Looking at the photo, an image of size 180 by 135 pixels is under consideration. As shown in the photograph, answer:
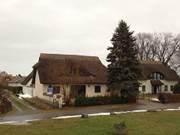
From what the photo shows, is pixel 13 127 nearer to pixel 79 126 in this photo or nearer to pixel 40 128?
pixel 40 128

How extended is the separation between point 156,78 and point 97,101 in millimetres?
23244

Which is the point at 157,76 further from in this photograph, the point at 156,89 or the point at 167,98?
the point at 167,98

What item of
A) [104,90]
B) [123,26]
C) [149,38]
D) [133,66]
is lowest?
[104,90]

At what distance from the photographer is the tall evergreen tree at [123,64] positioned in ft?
126

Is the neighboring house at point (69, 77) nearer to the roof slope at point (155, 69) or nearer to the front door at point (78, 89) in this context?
the front door at point (78, 89)

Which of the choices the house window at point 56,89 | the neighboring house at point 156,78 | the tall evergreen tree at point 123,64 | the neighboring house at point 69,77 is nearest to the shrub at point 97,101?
the tall evergreen tree at point 123,64

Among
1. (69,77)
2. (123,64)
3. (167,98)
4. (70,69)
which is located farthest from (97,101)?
(167,98)

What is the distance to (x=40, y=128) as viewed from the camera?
19297 millimetres

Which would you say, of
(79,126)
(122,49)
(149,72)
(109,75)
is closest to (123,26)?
(122,49)

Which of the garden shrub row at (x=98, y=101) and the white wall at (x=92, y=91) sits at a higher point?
the white wall at (x=92, y=91)

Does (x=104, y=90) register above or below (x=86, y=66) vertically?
below

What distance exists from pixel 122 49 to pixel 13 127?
22.6 m

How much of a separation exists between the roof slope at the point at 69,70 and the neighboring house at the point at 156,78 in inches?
482

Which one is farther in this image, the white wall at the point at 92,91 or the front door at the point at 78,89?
the white wall at the point at 92,91
